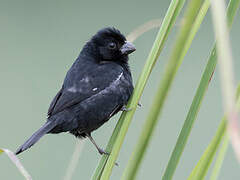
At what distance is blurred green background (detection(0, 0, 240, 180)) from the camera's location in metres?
3.41

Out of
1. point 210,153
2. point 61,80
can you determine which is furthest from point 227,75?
point 61,80

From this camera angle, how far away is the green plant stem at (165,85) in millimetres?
833

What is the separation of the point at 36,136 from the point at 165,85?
1504 millimetres

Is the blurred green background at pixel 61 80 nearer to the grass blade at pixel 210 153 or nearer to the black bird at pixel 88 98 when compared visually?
the black bird at pixel 88 98

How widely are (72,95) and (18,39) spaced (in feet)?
4.71

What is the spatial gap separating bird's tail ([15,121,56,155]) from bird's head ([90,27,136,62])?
0.56 meters

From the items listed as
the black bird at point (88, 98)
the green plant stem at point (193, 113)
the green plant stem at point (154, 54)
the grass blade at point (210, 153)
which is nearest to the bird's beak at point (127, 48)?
the black bird at point (88, 98)

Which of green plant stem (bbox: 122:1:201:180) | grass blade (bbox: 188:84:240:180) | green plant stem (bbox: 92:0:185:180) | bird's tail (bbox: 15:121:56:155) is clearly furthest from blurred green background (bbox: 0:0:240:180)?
green plant stem (bbox: 122:1:201:180)

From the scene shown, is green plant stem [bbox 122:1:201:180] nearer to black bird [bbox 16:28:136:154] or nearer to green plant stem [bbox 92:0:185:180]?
green plant stem [bbox 92:0:185:180]

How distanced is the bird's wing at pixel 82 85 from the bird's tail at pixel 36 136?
9 cm

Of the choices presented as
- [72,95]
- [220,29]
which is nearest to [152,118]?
[220,29]

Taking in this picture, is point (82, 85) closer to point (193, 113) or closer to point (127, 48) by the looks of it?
point (127, 48)

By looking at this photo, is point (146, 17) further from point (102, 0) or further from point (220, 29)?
point (220, 29)

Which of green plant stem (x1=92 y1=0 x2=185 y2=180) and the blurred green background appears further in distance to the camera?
the blurred green background
